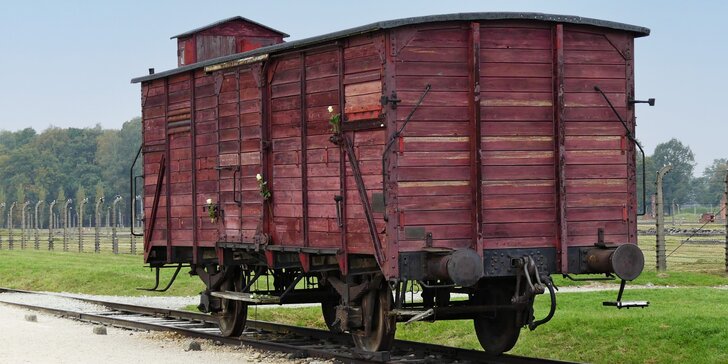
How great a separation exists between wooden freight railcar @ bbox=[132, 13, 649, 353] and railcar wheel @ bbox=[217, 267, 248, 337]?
182 cm

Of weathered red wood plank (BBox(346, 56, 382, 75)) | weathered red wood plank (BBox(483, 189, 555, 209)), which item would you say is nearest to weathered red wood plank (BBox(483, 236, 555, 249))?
weathered red wood plank (BBox(483, 189, 555, 209))

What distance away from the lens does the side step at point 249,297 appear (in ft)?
51.6

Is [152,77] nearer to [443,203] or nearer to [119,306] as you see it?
[119,306]

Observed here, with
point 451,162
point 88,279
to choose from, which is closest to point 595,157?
Result: point 451,162

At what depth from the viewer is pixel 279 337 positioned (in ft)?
56.0

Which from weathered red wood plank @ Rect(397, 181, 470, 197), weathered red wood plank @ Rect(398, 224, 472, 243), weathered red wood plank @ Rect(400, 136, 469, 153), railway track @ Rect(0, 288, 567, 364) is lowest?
railway track @ Rect(0, 288, 567, 364)

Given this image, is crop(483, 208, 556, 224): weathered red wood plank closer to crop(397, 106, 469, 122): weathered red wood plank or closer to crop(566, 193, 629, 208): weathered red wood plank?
crop(566, 193, 629, 208): weathered red wood plank

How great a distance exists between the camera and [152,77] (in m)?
18.7

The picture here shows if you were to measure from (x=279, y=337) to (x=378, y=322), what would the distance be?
364 cm

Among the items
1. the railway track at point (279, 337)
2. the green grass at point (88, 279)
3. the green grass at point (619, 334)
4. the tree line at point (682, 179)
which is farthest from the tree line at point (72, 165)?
the green grass at point (619, 334)

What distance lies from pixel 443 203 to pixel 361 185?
40.1 inches

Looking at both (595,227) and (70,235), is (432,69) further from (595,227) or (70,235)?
(70,235)

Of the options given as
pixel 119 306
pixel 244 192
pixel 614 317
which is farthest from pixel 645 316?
pixel 119 306

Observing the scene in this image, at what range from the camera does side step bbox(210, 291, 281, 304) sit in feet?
51.6
